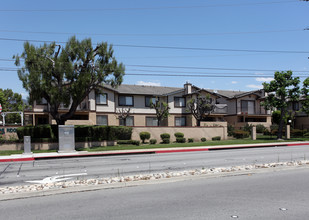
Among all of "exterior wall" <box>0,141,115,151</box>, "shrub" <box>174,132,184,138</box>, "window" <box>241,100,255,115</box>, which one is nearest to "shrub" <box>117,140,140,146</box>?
"exterior wall" <box>0,141,115,151</box>

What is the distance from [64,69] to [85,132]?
19.7 feet

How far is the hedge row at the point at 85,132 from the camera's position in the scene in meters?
24.8

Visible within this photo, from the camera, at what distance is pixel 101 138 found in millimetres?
26578

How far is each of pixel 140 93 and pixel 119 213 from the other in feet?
109

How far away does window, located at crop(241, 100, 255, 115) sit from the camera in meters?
46.0

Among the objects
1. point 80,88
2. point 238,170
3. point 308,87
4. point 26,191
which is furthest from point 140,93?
point 26,191

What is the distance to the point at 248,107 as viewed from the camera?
4647cm

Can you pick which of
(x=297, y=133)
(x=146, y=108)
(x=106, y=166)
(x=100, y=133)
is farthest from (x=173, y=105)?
(x=106, y=166)

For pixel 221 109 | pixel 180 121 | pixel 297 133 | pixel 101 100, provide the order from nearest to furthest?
pixel 101 100
pixel 297 133
pixel 180 121
pixel 221 109

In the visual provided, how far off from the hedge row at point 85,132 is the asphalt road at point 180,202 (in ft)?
61.0

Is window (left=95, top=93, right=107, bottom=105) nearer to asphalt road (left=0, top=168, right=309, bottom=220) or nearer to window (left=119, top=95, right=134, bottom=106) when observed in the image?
window (left=119, top=95, right=134, bottom=106)

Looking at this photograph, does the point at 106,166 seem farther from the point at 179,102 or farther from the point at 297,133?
the point at 297,133

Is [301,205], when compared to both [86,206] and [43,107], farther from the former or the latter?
[43,107]

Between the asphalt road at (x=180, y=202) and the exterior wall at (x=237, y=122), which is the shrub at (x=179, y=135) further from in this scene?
the asphalt road at (x=180, y=202)
